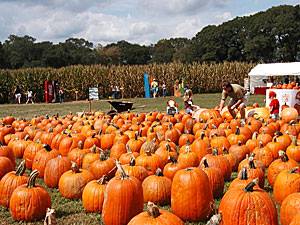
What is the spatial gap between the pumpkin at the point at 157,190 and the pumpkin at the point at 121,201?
0.83 meters

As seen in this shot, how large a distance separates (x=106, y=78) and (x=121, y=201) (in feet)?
132

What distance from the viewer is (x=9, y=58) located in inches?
3322

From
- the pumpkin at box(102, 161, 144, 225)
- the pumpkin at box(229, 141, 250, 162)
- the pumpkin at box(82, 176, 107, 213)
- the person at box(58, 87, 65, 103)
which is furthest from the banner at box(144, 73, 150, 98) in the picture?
the pumpkin at box(102, 161, 144, 225)

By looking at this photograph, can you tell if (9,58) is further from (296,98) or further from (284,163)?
(284,163)

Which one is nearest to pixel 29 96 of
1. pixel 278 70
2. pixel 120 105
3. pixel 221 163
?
pixel 120 105

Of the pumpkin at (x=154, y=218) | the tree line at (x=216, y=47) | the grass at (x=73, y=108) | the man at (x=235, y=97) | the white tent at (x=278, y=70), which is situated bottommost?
the grass at (x=73, y=108)

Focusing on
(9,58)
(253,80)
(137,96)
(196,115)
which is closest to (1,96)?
(137,96)

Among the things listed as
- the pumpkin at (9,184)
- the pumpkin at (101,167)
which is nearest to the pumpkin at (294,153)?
the pumpkin at (101,167)

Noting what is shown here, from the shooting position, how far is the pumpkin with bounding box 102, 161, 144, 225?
14.7ft

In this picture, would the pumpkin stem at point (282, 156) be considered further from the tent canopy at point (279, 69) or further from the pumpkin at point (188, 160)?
the tent canopy at point (279, 69)

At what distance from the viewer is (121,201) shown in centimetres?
449

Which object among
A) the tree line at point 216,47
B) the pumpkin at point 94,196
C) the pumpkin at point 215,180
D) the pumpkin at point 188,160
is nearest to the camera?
the pumpkin at point 94,196

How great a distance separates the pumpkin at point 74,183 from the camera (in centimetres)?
581

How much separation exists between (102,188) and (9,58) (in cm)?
8513
